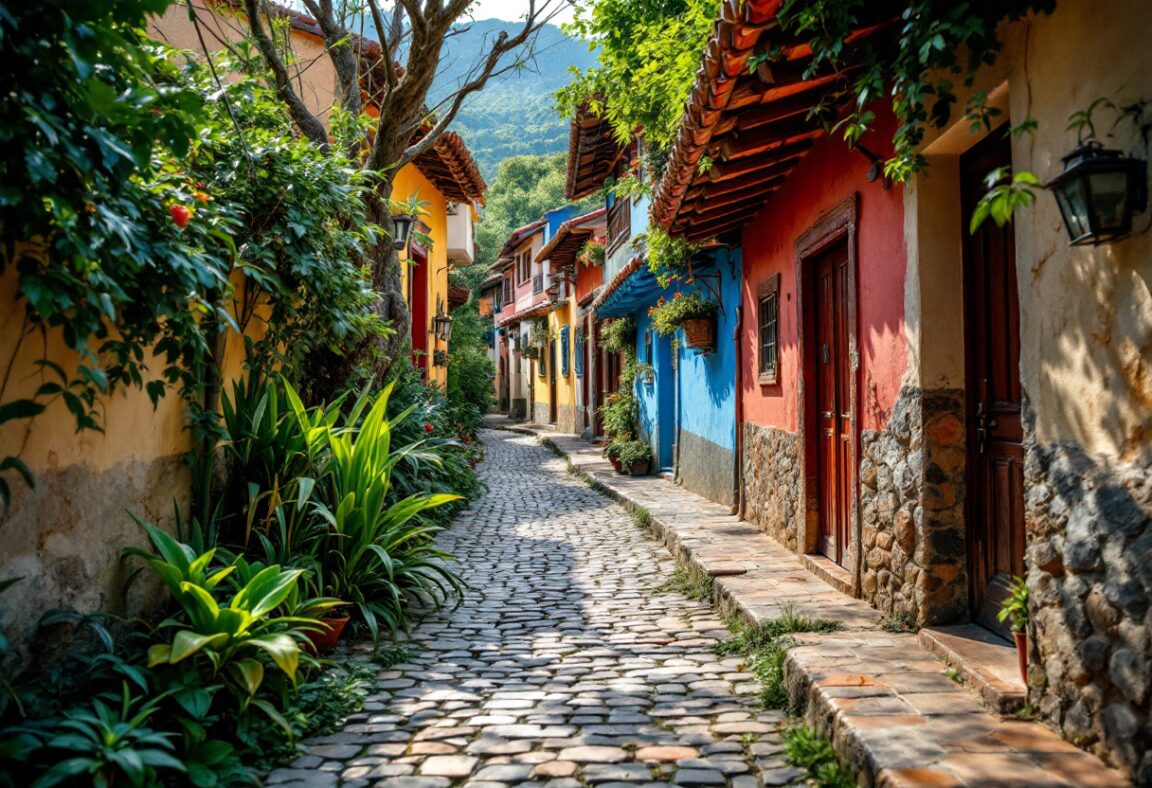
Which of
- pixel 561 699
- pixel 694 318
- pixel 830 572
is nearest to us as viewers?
pixel 561 699

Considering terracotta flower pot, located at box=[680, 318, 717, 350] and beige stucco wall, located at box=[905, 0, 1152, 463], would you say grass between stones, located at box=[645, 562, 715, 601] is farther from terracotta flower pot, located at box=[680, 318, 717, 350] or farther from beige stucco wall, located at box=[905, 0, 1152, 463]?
terracotta flower pot, located at box=[680, 318, 717, 350]

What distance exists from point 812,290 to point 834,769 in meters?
4.24

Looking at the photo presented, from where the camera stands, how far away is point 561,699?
13.0 ft

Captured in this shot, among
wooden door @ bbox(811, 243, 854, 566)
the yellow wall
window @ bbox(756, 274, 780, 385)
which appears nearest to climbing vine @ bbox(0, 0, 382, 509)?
wooden door @ bbox(811, 243, 854, 566)

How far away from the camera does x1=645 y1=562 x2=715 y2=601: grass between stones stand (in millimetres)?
5922

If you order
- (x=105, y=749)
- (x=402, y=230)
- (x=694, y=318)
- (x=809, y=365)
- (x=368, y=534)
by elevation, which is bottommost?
(x=105, y=749)

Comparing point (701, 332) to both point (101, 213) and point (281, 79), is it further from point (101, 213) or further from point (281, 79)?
point (101, 213)

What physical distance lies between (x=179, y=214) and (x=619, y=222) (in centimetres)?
1233

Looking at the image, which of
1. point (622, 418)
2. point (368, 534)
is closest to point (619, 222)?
point (622, 418)

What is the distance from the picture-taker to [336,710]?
3.72 m

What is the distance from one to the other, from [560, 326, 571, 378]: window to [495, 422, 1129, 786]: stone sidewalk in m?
18.7

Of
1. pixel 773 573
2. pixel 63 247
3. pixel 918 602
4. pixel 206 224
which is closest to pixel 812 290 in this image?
pixel 773 573

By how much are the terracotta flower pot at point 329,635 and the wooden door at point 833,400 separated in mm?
3296

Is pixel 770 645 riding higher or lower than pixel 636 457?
lower
